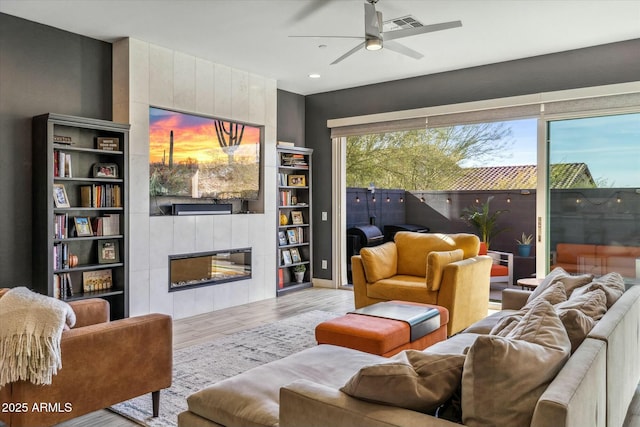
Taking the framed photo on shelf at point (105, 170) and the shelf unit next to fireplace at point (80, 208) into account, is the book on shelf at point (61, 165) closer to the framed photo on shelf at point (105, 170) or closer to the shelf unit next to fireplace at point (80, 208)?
the shelf unit next to fireplace at point (80, 208)

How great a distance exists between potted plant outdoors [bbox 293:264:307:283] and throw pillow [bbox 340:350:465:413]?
17.1ft

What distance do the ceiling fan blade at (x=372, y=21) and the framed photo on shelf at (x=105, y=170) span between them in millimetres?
2728

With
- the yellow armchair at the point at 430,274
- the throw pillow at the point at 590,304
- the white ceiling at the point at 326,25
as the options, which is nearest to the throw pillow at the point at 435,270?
the yellow armchair at the point at 430,274

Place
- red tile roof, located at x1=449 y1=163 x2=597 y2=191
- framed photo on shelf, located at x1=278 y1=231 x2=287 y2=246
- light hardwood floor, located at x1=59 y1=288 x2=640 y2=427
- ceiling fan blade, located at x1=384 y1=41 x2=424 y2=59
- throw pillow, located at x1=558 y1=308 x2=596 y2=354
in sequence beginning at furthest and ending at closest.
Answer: framed photo on shelf, located at x1=278 y1=231 x2=287 y2=246, red tile roof, located at x1=449 y1=163 x2=597 y2=191, light hardwood floor, located at x1=59 y1=288 x2=640 y2=427, ceiling fan blade, located at x1=384 y1=41 x2=424 y2=59, throw pillow, located at x1=558 y1=308 x2=596 y2=354

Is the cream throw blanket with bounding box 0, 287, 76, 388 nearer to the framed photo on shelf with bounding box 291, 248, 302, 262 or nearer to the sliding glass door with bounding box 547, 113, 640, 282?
the framed photo on shelf with bounding box 291, 248, 302, 262

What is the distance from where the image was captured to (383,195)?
26.8 ft

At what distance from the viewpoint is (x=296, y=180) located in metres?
6.73

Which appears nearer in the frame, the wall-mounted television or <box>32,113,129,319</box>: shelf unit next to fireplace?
<box>32,113,129,319</box>: shelf unit next to fireplace

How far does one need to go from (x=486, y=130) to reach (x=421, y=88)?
179 cm

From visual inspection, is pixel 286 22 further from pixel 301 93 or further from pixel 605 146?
pixel 605 146

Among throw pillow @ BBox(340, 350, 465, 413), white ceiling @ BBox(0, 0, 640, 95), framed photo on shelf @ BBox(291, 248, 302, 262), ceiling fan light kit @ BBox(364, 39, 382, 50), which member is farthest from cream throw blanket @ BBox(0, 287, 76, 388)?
framed photo on shelf @ BBox(291, 248, 302, 262)

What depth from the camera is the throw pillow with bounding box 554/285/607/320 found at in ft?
7.08

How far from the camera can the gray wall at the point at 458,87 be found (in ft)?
15.7

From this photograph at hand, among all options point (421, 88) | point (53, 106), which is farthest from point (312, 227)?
point (53, 106)
